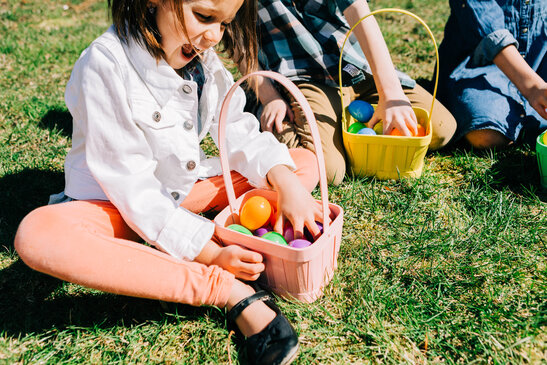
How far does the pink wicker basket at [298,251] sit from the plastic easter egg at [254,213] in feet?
0.21

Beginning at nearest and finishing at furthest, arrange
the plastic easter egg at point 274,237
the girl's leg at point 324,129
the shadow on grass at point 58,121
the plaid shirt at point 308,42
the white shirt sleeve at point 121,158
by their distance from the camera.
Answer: the white shirt sleeve at point 121,158 → the plastic easter egg at point 274,237 → the girl's leg at point 324,129 → the plaid shirt at point 308,42 → the shadow on grass at point 58,121

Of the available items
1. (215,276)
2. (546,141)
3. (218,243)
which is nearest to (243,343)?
(215,276)

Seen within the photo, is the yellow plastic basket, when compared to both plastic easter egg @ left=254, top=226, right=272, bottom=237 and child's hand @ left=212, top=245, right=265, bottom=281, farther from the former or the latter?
child's hand @ left=212, top=245, right=265, bottom=281

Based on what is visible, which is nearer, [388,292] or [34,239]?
[34,239]

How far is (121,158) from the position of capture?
5.30 ft

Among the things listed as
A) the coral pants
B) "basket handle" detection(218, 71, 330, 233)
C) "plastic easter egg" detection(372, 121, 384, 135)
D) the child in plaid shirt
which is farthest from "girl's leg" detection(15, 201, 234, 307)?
"plastic easter egg" detection(372, 121, 384, 135)

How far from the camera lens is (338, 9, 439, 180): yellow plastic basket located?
219 centimetres

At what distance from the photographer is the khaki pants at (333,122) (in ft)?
7.71

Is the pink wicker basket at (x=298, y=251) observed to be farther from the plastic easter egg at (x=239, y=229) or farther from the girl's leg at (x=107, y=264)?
the girl's leg at (x=107, y=264)

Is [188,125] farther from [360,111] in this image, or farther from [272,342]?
[360,111]

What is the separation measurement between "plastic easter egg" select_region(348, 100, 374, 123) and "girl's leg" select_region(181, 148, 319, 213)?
19.5 inches

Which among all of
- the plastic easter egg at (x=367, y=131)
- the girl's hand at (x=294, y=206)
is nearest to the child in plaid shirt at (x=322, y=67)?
the plastic easter egg at (x=367, y=131)

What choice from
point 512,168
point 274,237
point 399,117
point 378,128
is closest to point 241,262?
point 274,237

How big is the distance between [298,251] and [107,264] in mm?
634
